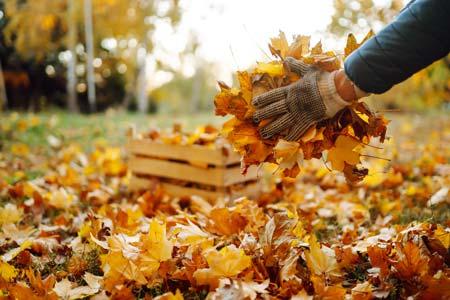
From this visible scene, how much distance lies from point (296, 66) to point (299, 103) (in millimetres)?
155

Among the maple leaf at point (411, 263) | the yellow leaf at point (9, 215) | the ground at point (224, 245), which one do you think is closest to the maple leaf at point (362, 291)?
the ground at point (224, 245)

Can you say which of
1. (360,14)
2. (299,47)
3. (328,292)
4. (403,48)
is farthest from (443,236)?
(360,14)

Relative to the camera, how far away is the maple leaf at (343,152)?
1799 millimetres

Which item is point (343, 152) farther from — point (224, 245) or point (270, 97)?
point (224, 245)

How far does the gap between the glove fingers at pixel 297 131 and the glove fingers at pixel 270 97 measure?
116mm

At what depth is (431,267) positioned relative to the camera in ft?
5.82

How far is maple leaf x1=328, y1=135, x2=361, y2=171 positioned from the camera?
180cm

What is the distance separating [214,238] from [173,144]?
1.46 m

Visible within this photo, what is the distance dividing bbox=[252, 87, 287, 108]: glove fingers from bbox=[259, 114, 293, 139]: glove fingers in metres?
0.07

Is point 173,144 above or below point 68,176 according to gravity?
above

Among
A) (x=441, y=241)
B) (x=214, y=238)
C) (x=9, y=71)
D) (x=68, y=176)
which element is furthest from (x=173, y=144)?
(x=9, y=71)

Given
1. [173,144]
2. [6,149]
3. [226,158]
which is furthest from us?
[6,149]

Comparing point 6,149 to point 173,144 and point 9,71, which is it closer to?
point 173,144

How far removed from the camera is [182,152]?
11.3 feet
